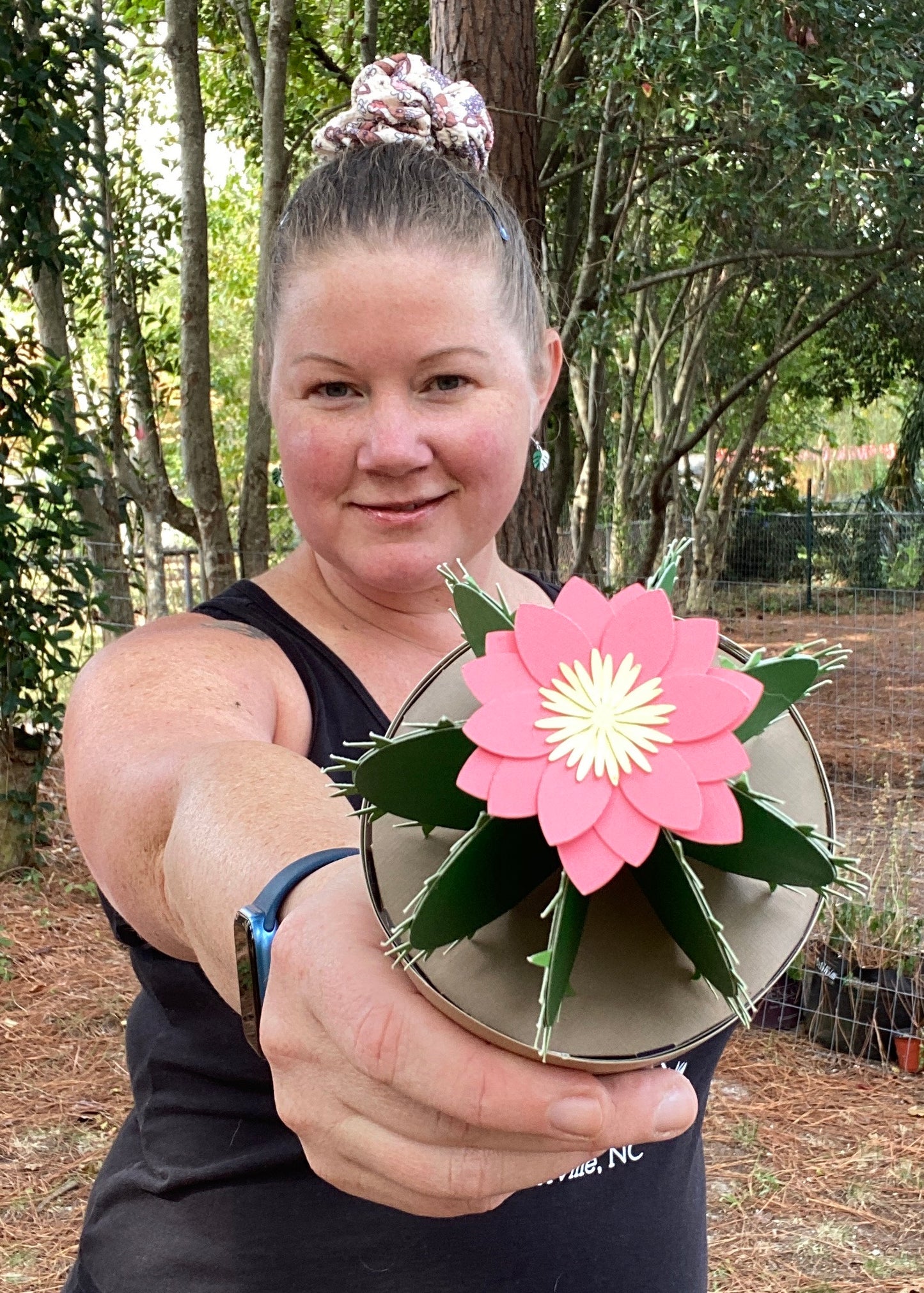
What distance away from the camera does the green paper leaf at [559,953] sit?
0.63 meters

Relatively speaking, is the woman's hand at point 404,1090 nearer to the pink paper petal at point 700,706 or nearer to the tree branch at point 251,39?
the pink paper petal at point 700,706

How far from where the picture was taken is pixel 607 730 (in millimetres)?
638

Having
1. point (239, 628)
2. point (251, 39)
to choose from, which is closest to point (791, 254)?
point (251, 39)

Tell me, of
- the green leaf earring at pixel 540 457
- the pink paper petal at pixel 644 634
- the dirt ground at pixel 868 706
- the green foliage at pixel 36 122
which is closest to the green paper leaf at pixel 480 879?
the pink paper petal at pixel 644 634

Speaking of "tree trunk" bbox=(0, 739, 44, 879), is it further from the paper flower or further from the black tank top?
the paper flower

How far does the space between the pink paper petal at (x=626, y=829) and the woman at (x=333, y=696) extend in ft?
1.26

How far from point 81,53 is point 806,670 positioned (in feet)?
21.0

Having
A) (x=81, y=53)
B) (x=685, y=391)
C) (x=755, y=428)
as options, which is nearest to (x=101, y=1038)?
(x=81, y=53)

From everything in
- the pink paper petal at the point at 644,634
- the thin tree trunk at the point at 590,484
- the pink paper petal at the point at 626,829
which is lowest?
the thin tree trunk at the point at 590,484

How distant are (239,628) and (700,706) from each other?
0.92 m

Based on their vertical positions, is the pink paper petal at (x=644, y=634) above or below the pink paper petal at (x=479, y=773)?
above

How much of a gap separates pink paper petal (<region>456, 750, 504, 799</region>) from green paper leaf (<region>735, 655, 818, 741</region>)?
161mm

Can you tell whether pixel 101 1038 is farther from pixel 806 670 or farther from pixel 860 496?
pixel 860 496

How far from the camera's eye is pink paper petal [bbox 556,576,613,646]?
2.23 ft
